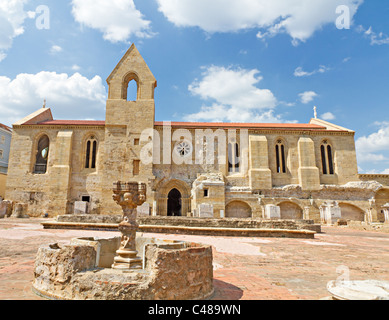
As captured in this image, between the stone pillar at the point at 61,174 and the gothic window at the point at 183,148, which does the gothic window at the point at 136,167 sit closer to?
A: the gothic window at the point at 183,148

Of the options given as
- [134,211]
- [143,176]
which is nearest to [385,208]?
[143,176]

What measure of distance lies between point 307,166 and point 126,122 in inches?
753

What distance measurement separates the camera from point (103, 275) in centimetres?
311

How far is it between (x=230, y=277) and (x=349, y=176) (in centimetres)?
2645

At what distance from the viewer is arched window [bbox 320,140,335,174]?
27000 millimetres

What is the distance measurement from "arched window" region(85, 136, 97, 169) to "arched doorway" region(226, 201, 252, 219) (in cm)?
1475

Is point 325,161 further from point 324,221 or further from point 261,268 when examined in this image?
point 261,268

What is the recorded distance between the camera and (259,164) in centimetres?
2616

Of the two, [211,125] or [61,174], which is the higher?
[211,125]

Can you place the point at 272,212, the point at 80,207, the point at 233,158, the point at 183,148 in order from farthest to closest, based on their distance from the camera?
the point at 233,158
the point at 183,148
the point at 80,207
the point at 272,212

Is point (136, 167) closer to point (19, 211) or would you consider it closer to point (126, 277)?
point (19, 211)

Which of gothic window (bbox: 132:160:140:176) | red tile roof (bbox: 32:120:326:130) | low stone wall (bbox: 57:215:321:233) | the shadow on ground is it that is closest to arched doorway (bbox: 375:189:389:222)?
red tile roof (bbox: 32:120:326:130)

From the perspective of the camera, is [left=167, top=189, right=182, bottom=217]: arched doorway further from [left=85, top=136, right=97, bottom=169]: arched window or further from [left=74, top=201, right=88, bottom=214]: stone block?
[left=85, top=136, right=97, bottom=169]: arched window

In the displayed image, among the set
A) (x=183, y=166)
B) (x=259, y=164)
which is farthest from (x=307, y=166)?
(x=183, y=166)
